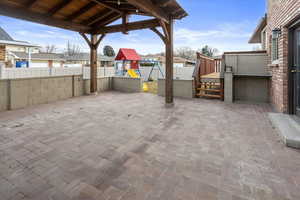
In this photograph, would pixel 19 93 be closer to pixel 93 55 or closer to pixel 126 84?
pixel 93 55

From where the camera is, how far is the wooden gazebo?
507 centimetres

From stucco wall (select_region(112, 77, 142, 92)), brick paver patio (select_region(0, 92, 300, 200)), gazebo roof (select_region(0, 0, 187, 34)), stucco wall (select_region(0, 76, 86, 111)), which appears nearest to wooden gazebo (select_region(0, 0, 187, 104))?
gazebo roof (select_region(0, 0, 187, 34))

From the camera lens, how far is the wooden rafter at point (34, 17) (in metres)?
4.90

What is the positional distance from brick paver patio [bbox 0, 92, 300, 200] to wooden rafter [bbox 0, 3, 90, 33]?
3.11 metres

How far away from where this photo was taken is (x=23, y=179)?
77.7 inches

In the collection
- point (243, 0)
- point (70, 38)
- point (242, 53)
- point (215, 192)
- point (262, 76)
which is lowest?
point (215, 192)

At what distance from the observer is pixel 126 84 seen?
9453 mm

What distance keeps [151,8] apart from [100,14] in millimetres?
3037

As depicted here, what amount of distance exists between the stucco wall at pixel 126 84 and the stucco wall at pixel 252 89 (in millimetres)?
4632

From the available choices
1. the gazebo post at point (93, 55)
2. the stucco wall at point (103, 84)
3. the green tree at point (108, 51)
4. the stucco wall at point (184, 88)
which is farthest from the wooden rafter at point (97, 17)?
the green tree at point (108, 51)

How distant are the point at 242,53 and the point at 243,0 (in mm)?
8649

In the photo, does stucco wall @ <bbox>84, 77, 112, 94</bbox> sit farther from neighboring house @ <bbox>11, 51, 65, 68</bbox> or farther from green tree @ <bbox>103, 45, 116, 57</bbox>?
green tree @ <bbox>103, 45, 116, 57</bbox>

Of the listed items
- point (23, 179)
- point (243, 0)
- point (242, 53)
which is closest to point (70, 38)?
point (243, 0)

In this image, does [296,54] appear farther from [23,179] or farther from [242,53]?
[23,179]
